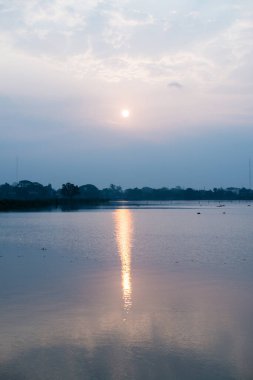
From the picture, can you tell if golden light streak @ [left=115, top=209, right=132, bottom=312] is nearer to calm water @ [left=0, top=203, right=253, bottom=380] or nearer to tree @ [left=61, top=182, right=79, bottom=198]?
calm water @ [left=0, top=203, right=253, bottom=380]

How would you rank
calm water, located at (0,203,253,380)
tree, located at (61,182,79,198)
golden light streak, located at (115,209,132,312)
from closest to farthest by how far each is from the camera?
1. calm water, located at (0,203,253,380)
2. golden light streak, located at (115,209,132,312)
3. tree, located at (61,182,79,198)

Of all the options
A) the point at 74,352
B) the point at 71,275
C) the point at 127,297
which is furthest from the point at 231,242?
the point at 74,352

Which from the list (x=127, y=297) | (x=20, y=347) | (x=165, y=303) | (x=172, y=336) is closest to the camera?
(x=20, y=347)

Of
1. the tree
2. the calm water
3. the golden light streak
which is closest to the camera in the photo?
the calm water

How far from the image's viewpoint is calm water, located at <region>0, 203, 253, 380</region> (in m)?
8.24

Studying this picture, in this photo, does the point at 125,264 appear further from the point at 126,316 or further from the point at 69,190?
the point at 69,190

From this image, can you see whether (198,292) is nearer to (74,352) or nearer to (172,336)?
(172,336)

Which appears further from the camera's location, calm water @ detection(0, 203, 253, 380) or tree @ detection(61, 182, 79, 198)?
tree @ detection(61, 182, 79, 198)

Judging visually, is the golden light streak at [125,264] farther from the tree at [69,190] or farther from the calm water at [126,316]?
the tree at [69,190]

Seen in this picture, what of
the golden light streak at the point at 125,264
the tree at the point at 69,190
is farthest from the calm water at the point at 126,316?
the tree at the point at 69,190

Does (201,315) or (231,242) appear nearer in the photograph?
(201,315)

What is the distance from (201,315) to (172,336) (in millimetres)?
2096

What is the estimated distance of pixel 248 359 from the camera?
855 cm

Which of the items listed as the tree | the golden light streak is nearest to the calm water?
the golden light streak
